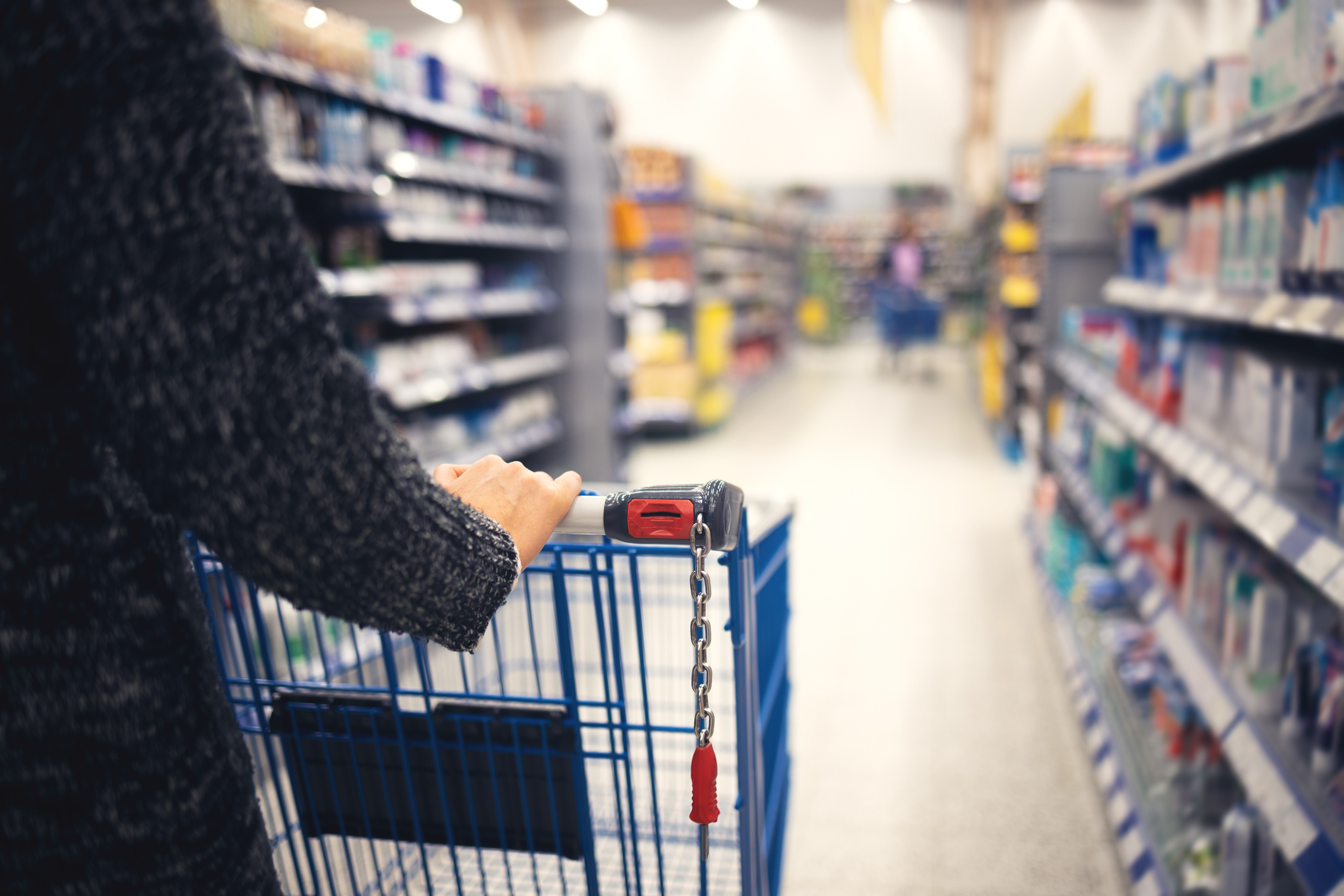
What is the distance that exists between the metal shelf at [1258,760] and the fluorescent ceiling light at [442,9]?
1507cm

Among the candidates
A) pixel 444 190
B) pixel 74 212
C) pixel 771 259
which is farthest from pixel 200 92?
pixel 771 259

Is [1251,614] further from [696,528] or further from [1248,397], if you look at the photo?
[696,528]

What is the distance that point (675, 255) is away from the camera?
24.9 ft

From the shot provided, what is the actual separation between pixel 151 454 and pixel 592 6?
16.3 m

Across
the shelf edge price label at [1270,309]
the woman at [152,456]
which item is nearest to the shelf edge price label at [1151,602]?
the shelf edge price label at [1270,309]

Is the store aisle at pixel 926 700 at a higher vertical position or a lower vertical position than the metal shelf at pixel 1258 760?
lower

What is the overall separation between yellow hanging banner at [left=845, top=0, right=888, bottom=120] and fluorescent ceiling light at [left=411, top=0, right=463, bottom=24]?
33.1 feet

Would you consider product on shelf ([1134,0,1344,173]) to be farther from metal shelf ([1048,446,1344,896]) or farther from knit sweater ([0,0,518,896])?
knit sweater ([0,0,518,896])

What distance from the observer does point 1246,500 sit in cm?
165

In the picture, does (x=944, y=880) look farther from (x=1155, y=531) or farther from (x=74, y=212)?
(x=74, y=212)

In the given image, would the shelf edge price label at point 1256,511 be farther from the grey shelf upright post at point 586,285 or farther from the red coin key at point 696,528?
the grey shelf upright post at point 586,285

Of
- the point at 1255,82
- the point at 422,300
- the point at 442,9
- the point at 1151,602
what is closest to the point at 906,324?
the point at 422,300

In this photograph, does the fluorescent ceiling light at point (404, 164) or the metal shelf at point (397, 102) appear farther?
the fluorescent ceiling light at point (404, 164)

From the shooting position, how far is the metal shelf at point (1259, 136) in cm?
137
